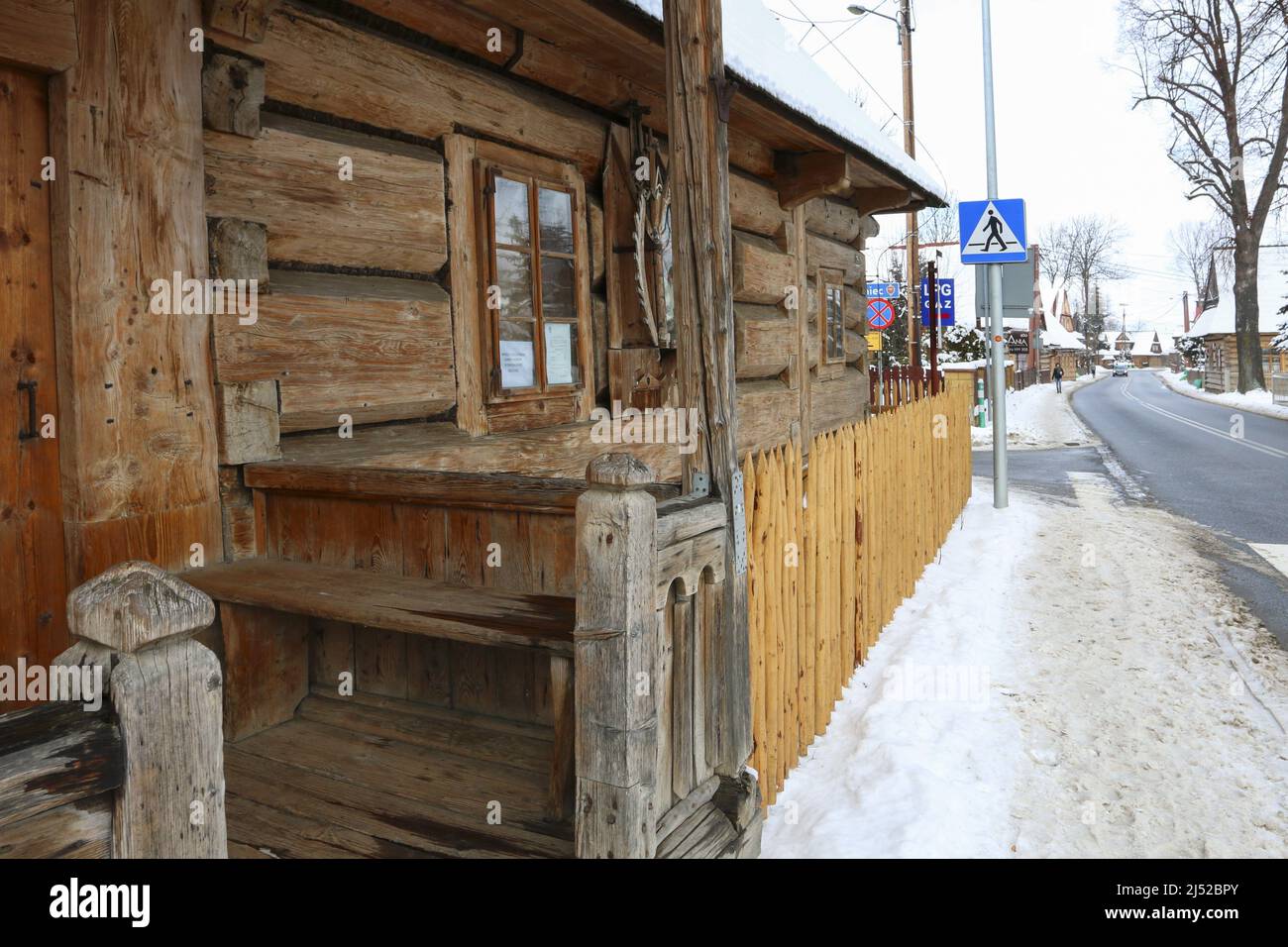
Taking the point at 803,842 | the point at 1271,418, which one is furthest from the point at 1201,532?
the point at 1271,418

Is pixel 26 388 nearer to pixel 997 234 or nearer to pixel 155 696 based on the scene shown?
pixel 155 696

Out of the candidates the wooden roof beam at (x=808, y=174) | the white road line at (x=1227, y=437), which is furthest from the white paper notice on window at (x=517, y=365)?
the white road line at (x=1227, y=437)

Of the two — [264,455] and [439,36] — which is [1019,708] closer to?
[264,455]

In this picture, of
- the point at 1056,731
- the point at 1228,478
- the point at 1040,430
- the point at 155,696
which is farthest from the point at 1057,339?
the point at 155,696

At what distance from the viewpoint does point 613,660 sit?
98.0 inches

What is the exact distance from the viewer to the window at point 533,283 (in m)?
4.71

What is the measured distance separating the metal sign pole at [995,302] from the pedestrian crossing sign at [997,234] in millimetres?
453

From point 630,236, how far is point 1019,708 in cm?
350

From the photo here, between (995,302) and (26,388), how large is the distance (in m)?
11.2

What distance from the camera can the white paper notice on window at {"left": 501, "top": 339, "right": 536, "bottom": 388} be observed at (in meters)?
4.81

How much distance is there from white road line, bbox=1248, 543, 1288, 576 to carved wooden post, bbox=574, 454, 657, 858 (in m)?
7.71

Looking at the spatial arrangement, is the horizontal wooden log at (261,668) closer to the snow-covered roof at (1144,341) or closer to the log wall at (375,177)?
the log wall at (375,177)

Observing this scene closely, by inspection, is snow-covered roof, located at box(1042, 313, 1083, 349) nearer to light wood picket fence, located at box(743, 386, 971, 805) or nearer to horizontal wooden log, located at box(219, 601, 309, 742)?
light wood picket fence, located at box(743, 386, 971, 805)

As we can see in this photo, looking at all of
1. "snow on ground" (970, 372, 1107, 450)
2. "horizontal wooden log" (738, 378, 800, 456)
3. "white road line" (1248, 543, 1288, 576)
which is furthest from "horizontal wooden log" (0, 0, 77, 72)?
"snow on ground" (970, 372, 1107, 450)
